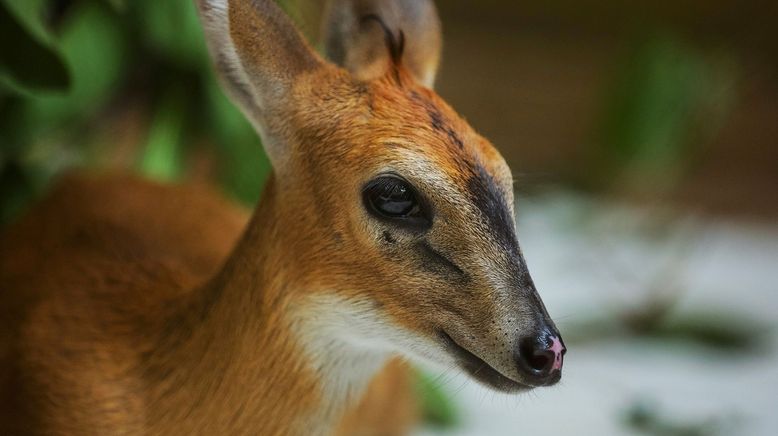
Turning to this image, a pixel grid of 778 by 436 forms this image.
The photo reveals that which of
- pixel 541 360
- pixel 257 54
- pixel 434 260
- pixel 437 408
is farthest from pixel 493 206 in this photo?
pixel 437 408

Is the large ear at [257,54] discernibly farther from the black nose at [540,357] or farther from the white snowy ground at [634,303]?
the white snowy ground at [634,303]

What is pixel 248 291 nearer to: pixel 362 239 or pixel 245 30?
pixel 362 239

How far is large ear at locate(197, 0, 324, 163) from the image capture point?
139 centimetres

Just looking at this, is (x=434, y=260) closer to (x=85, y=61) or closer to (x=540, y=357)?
(x=540, y=357)

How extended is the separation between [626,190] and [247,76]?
250cm

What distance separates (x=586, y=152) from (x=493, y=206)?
8.42 ft

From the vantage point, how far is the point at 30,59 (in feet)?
6.22

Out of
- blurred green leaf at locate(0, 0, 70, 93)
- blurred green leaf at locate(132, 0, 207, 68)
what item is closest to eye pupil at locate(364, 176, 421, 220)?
blurred green leaf at locate(0, 0, 70, 93)

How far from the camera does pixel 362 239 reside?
1365 mm

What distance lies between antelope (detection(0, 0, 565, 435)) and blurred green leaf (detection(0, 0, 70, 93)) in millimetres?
330

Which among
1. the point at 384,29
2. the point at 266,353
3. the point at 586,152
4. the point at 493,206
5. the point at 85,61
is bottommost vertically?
the point at 266,353

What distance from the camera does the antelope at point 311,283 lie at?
1327 mm

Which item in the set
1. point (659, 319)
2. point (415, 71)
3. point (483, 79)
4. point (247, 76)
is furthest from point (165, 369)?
point (483, 79)

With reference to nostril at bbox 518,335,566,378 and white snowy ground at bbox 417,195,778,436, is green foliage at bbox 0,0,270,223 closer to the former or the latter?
white snowy ground at bbox 417,195,778,436
